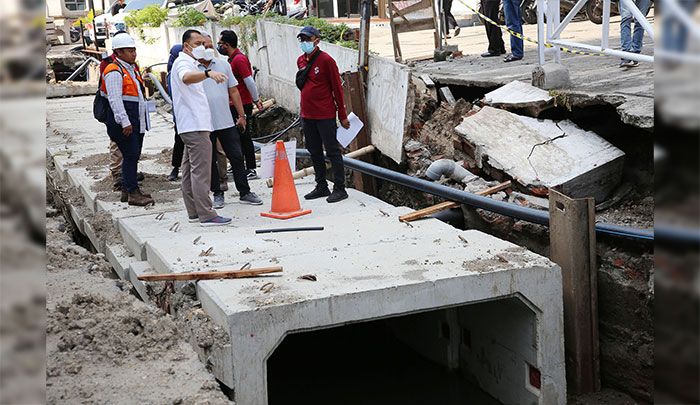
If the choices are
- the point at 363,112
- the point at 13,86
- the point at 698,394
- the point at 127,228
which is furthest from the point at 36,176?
the point at 363,112

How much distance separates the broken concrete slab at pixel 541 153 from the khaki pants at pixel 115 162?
157 inches

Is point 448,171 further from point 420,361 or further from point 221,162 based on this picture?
point 221,162

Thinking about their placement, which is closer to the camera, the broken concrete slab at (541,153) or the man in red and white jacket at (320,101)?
the broken concrete slab at (541,153)

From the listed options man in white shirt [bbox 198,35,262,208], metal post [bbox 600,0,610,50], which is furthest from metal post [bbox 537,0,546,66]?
man in white shirt [bbox 198,35,262,208]

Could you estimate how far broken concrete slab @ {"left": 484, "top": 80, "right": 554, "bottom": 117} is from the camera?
31.2 ft

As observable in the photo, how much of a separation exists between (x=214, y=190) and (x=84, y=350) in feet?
11.5

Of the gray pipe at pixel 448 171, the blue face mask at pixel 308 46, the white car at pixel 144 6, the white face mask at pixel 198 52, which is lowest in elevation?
the gray pipe at pixel 448 171

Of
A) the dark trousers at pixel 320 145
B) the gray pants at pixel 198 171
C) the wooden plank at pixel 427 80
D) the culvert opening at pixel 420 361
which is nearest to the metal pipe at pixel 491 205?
the dark trousers at pixel 320 145

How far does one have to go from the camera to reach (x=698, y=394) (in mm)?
1583

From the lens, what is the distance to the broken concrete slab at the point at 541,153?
8.70 metres

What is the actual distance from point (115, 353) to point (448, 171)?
4.58 metres

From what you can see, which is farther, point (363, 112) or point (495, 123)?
point (363, 112)

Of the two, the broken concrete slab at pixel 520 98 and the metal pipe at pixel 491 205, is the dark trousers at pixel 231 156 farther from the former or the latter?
the broken concrete slab at pixel 520 98

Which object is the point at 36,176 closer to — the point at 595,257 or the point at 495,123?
the point at 595,257
